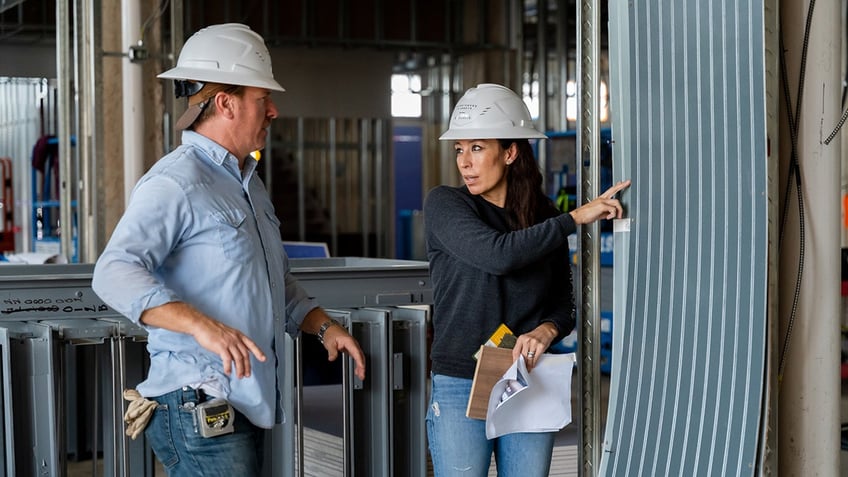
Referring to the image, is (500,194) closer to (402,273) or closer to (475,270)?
(475,270)

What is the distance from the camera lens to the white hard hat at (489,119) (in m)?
3.24

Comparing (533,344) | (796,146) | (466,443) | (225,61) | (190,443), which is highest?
(225,61)

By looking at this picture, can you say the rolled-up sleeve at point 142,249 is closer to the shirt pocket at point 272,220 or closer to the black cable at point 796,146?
the shirt pocket at point 272,220

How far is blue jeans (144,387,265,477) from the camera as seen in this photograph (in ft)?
8.61

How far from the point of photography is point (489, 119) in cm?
326

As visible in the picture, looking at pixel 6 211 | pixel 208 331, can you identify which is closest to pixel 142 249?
pixel 208 331

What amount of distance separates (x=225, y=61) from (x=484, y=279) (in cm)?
92

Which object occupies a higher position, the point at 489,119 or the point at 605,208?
the point at 489,119

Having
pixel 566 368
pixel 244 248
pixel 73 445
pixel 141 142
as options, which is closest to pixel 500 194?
pixel 566 368

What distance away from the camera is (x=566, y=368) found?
10.8ft

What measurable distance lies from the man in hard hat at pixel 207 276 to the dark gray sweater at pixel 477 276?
53cm

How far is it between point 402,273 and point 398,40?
11804 millimetres

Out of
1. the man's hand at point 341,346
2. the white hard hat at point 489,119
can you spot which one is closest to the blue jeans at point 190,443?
the man's hand at point 341,346

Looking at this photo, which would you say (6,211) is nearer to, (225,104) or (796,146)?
(225,104)
